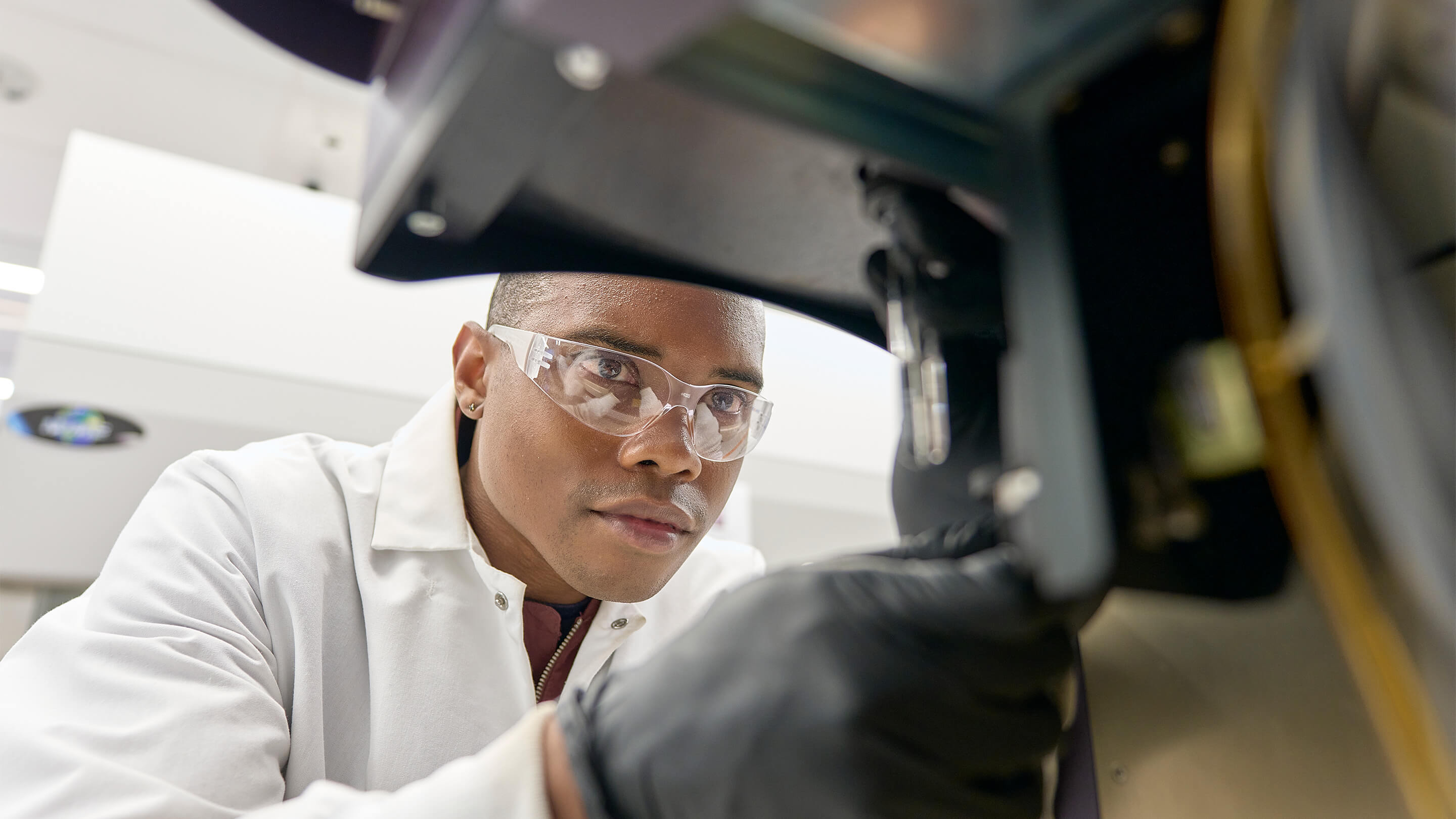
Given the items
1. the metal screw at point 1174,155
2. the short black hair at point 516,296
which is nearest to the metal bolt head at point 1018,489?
the metal screw at point 1174,155

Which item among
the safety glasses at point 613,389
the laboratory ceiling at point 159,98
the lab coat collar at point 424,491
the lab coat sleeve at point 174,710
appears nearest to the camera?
the lab coat sleeve at point 174,710

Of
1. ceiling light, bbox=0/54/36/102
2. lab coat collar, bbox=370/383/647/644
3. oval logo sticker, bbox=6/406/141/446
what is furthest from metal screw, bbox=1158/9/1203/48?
ceiling light, bbox=0/54/36/102

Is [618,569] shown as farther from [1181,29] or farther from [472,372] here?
[1181,29]

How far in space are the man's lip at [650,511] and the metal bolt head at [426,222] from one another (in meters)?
0.62

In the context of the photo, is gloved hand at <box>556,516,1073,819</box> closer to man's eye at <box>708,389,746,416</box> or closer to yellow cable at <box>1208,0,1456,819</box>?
yellow cable at <box>1208,0,1456,819</box>

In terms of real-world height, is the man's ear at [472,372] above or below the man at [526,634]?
above

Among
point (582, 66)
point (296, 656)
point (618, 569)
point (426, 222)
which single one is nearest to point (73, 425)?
point (296, 656)

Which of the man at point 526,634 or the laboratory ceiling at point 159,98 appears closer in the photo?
the man at point 526,634

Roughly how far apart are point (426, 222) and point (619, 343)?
A: 1.92 ft

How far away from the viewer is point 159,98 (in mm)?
2734

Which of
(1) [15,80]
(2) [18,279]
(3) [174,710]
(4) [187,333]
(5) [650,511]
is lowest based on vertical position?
(3) [174,710]

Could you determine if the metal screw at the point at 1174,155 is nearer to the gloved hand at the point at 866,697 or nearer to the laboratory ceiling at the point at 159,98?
the gloved hand at the point at 866,697

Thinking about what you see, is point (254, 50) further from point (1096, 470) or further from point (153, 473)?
point (1096, 470)

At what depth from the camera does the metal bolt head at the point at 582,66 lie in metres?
0.41
